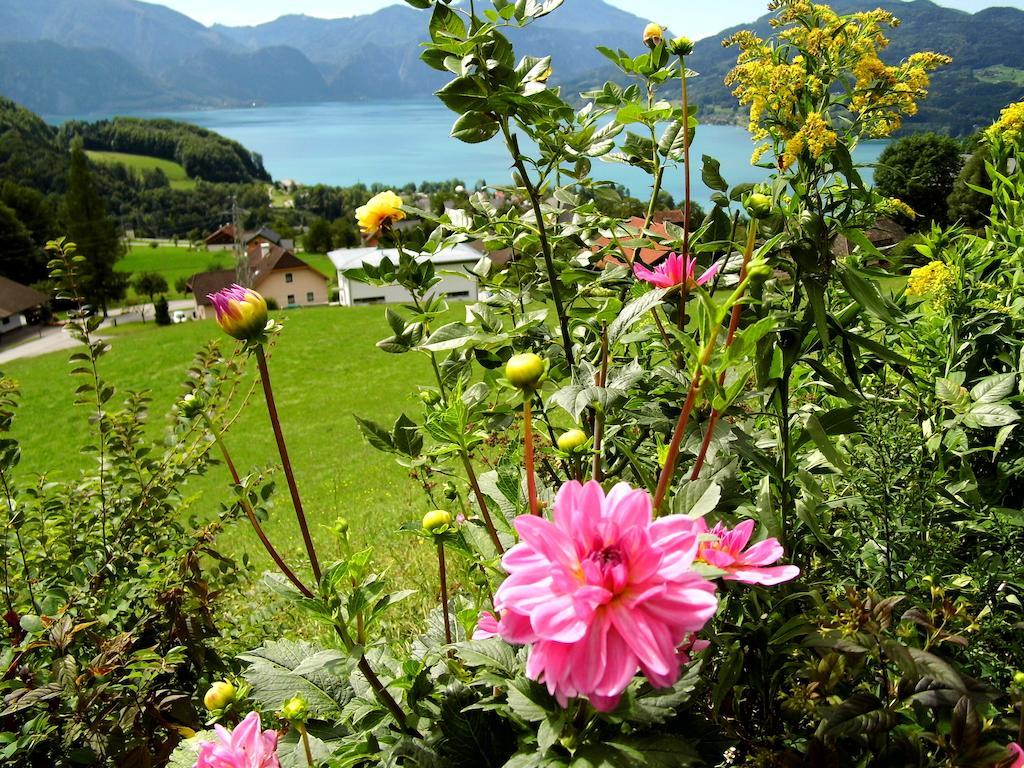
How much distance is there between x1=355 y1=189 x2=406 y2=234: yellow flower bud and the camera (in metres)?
1.04

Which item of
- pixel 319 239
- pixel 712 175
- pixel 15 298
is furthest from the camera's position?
pixel 319 239

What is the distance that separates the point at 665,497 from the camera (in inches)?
25.9

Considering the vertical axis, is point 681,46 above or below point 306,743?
above

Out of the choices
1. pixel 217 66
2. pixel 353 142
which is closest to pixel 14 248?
pixel 353 142

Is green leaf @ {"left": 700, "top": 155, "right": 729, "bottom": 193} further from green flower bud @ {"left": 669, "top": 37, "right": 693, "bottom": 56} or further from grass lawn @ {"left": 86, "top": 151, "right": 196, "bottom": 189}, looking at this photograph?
grass lawn @ {"left": 86, "top": 151, "right": 196, "bottom": 189}

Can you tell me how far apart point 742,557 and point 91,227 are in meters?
43.1

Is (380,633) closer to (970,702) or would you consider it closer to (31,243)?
(970,702)

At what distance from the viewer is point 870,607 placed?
0.65m

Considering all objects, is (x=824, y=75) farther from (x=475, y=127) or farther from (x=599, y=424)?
(x=599, y=424)

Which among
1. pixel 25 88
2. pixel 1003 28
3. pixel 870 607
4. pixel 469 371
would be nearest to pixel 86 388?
pixel 469 371

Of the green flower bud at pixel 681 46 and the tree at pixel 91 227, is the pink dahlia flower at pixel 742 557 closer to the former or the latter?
the green flower bud at pixel 681 46

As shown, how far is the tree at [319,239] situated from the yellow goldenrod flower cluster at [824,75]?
54.8 metres

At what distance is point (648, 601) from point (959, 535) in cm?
74

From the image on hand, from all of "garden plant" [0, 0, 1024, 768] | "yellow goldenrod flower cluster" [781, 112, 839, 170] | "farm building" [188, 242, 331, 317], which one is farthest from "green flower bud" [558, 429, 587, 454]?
"farm building" [188, 242, 331, 317]
